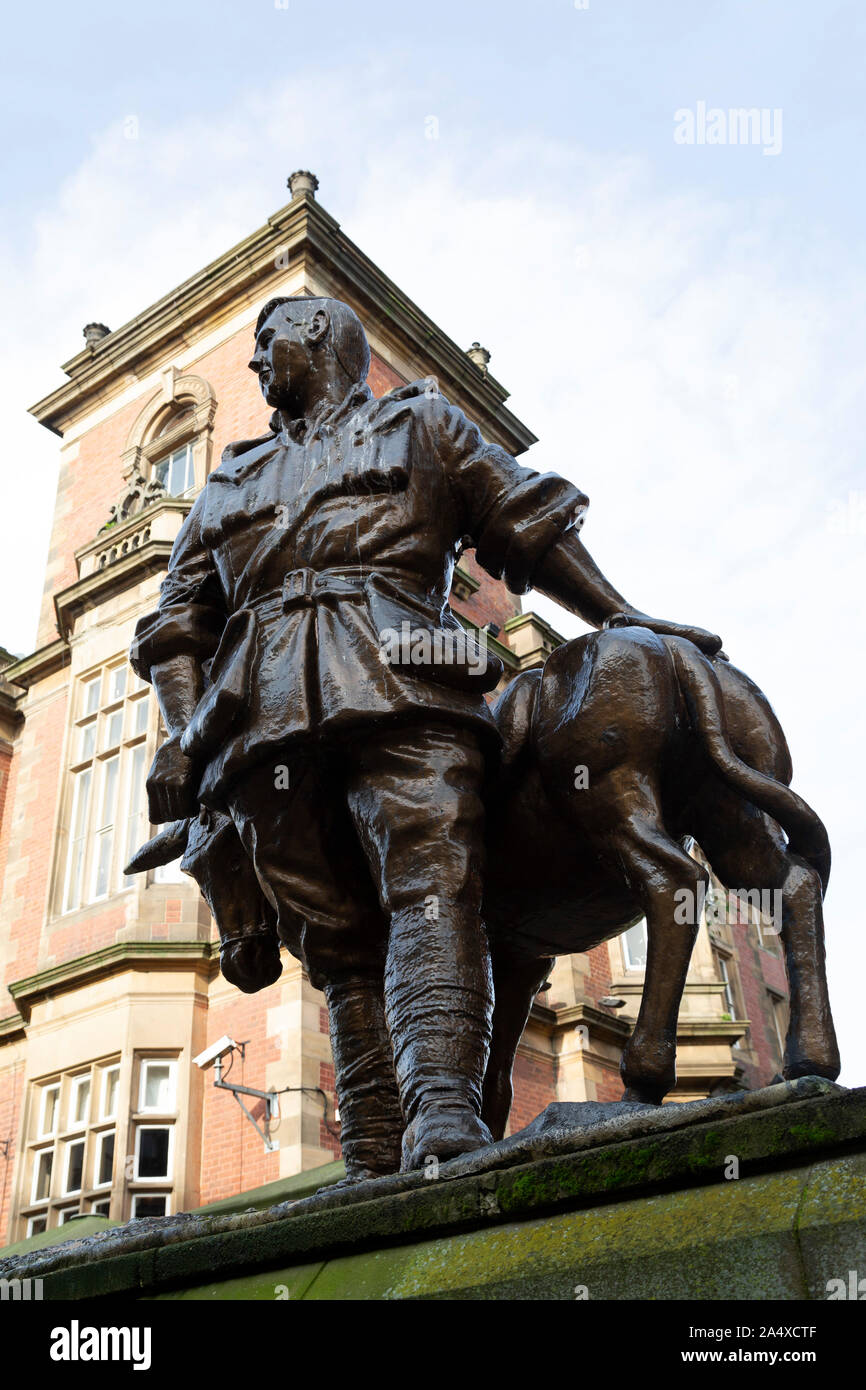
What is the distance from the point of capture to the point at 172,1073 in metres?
13.9

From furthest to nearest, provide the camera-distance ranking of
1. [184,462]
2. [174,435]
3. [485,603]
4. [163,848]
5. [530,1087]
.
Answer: [485,603]
[174,435]
[184,462]
[530,1087]
[163,848]

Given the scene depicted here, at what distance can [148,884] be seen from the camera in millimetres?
14789

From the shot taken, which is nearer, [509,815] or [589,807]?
[589,807]

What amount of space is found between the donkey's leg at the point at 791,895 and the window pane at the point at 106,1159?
1161cm

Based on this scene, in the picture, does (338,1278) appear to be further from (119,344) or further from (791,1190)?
(119,344)

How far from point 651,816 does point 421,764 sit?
0.56 metres

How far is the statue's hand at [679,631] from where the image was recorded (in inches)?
134

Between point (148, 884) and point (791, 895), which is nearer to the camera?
point (791, 895)

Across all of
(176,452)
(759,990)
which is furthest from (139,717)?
(759,990)

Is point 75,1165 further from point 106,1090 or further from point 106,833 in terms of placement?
point 106,833

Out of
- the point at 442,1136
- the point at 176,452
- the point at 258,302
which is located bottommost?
the point at 442,1136

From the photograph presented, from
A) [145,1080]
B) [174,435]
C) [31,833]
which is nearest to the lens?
[145,1080]
